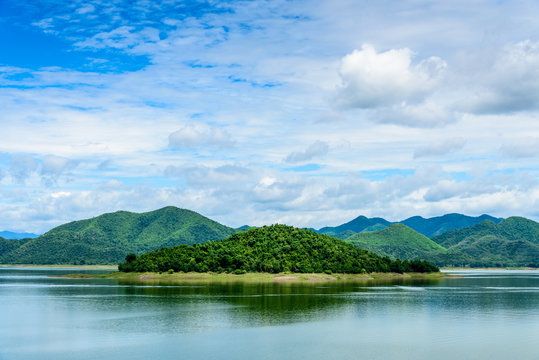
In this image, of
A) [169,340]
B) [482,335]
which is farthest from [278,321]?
[482,335]

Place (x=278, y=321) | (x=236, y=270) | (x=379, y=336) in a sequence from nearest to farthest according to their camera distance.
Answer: (x=379, y=336) → (x=278, y=321) → (x=236, y=270)

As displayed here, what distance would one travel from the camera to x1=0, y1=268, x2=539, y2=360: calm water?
54562 millimetres

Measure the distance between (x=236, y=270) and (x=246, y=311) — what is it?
112 m

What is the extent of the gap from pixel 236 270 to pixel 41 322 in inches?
4888

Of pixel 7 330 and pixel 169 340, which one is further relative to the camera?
pixel 7 330

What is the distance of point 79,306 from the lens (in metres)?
94.6

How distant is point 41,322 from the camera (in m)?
74.8

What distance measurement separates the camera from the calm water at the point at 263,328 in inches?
2148

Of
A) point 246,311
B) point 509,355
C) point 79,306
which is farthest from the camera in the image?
point 79,306

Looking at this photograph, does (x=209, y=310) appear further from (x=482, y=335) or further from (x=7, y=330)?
(x=482, y=335)

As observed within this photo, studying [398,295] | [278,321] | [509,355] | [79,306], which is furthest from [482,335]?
[79,306]

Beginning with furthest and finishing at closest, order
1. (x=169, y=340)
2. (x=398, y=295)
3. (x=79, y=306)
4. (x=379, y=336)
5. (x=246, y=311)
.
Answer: (x=398, y=295), (x=79, y=306), (x=246, y=311), (x=379, y=336), (x=169, y=340)

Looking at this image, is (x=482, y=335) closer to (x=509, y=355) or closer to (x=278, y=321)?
(x=509, y=355)

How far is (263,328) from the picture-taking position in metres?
68.7
